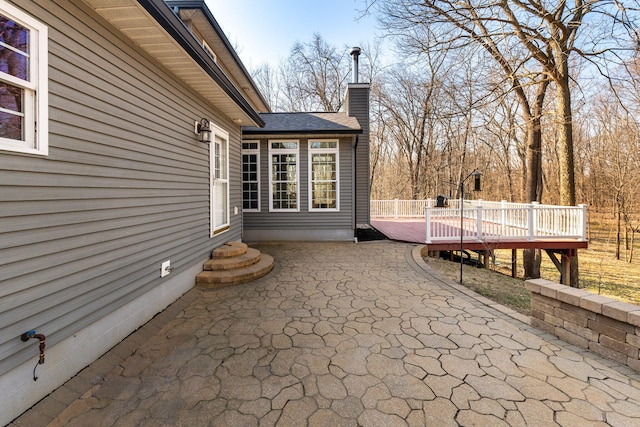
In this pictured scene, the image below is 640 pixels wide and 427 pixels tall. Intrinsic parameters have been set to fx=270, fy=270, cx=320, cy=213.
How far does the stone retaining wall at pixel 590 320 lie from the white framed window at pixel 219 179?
4936 mm

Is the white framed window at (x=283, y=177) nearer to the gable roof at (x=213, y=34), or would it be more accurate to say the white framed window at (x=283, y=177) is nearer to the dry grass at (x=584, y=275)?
the gable roof at (x=213, y=34)

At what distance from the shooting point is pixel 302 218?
8.02 meters

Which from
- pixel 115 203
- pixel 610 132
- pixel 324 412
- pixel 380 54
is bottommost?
pixel 324 412

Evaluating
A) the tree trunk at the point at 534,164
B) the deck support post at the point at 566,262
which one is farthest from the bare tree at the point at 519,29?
the tree trunk at the point at 534,164

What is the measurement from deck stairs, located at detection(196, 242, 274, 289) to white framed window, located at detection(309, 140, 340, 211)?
10.0ft

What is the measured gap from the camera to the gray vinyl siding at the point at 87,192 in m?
1.82

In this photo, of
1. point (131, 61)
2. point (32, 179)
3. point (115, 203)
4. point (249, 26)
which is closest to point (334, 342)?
point (115, 203)

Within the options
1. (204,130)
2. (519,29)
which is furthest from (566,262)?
(204,130)

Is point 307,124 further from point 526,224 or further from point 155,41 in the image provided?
point 526,224

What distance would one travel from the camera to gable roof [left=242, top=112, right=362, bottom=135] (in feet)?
24.6

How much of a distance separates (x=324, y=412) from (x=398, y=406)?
0.52 meters

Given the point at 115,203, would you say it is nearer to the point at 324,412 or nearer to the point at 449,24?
the point at 324,412

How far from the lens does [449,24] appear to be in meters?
7.19

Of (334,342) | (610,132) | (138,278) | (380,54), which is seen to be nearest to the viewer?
(334,342)
